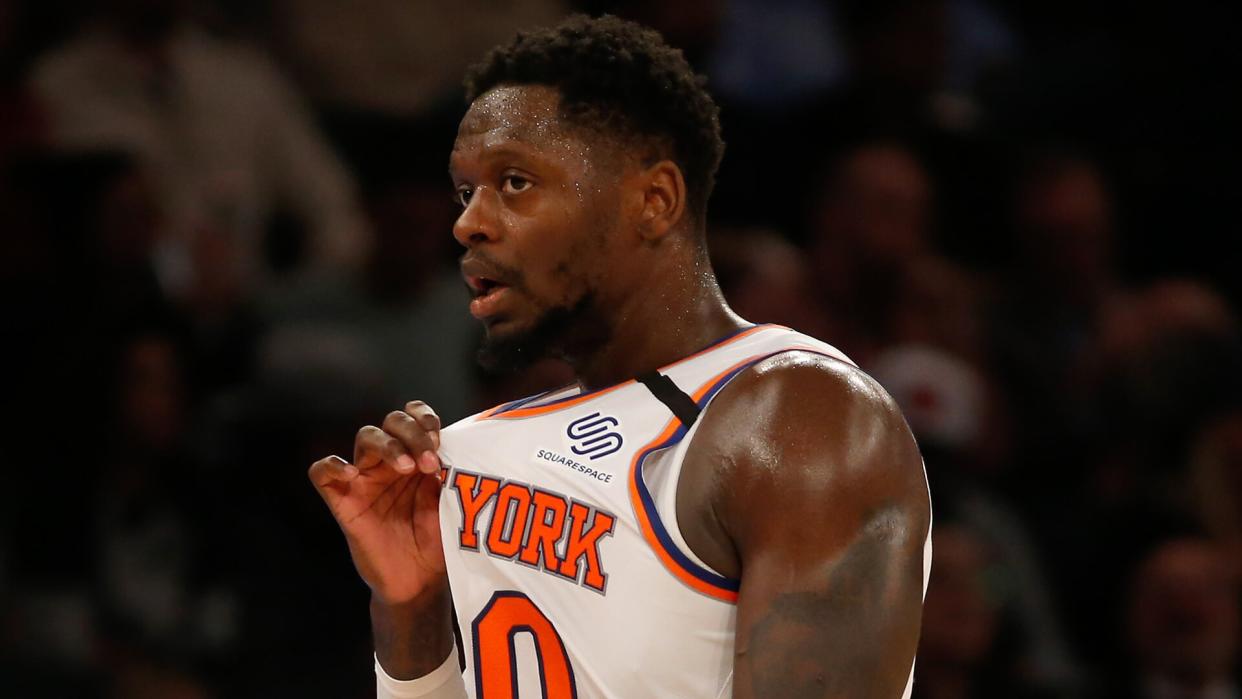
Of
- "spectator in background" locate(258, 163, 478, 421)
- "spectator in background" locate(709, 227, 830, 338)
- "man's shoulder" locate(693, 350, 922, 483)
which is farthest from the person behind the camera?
"spectator in background" locate(258, 163, 478, 421)

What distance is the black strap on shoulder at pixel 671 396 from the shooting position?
2.90 metres

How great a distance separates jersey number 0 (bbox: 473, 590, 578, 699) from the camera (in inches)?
115

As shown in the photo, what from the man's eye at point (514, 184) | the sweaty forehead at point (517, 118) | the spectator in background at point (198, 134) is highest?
the sweaty forehead at point (517, 118)

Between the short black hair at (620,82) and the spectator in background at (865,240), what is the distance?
158 inches

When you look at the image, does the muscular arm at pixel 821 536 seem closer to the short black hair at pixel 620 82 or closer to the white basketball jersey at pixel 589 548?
the white basketball jersey at pixel 589 548

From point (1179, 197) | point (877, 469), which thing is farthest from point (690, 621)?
point (1179, 197)

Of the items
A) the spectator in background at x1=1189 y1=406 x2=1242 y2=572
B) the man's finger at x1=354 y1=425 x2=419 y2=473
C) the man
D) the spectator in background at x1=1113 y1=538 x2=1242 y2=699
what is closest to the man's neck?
the man

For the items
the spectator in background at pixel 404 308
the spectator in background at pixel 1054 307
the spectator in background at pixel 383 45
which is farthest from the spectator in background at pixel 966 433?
the spectator in background at pixel 383 45

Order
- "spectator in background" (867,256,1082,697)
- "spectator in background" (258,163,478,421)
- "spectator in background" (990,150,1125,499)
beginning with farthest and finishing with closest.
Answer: "spectator in background" (990,150,1125,499) → "spectator in background" (258,163,478,421) → "spectator in background" (867,256,1082,697)

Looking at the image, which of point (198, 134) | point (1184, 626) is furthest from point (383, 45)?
point (1184, 626)

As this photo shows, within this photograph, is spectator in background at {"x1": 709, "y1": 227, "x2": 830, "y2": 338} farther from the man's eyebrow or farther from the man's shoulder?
the man's shoulder

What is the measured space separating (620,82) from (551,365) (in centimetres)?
283

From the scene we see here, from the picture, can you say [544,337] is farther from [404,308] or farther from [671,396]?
[404,308]

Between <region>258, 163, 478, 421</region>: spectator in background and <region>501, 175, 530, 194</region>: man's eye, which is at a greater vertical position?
<region>501, 175, 530, 194</region>: man's eye
